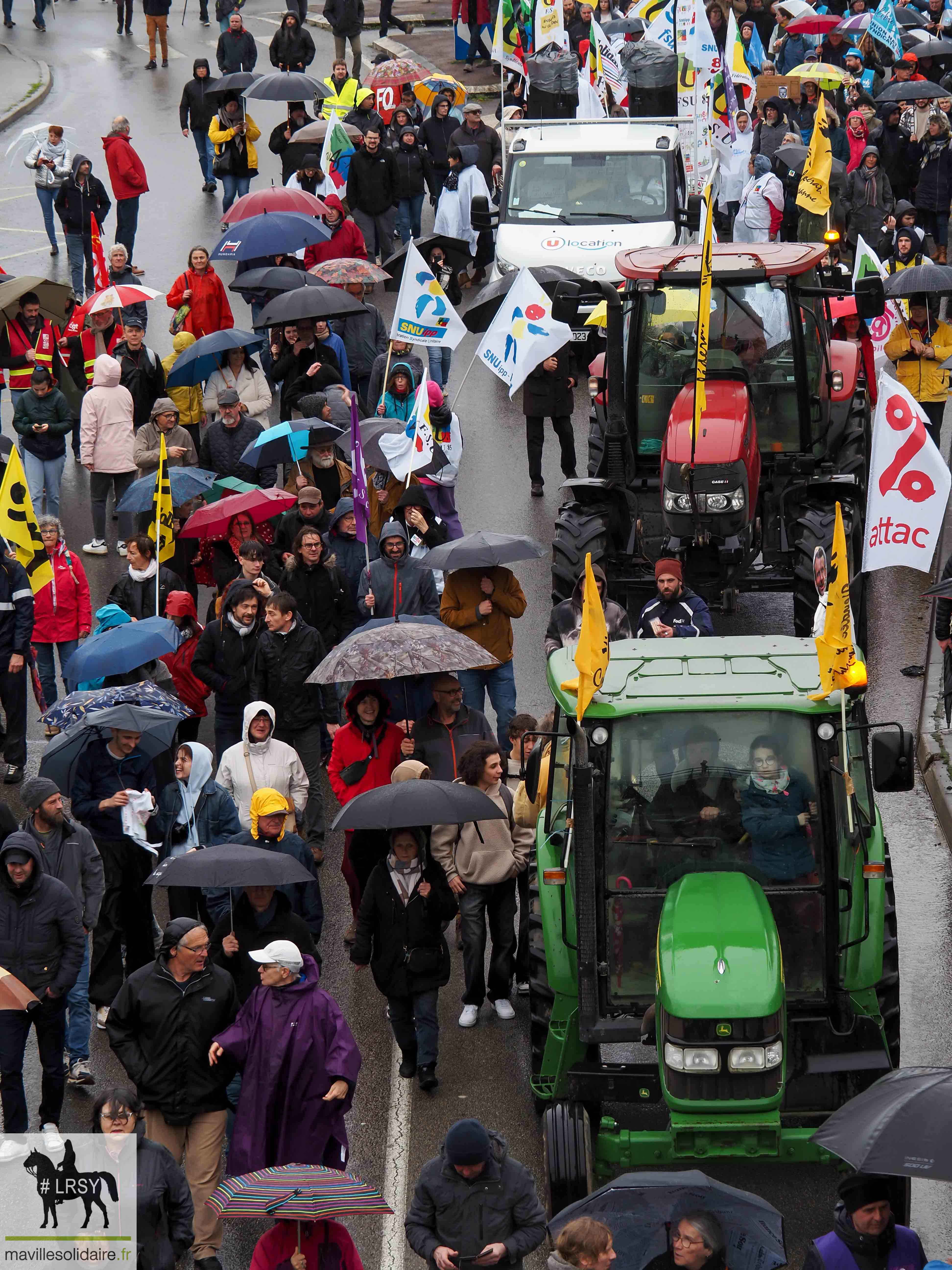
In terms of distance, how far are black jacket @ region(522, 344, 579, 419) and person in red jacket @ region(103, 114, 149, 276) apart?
356 inches

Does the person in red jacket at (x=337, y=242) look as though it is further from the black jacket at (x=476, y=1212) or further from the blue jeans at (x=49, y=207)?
the black jacket at (x=476, y=1212)

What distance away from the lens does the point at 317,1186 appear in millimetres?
7477

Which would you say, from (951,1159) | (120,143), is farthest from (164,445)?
(120,143)

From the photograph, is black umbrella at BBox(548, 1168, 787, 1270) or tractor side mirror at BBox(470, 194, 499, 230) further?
tractor side mirror at BBox(470, 194, 499, 230)

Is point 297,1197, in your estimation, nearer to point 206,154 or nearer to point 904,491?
point 904,491

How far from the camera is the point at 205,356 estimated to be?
17.4 metres

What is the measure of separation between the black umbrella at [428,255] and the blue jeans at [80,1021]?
35.3 ft

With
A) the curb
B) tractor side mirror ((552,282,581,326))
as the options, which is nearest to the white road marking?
tractor side mirror ((552,282,581,326))

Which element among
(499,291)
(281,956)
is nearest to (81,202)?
(499,291)

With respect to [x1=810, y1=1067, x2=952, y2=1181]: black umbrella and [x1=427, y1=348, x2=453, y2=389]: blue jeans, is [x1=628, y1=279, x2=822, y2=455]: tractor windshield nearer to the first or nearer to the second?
[x1=427, y1=348, x2=453, y2=389]: blue jeans

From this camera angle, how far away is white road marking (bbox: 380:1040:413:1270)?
9.17m

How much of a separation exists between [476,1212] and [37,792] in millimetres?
3542

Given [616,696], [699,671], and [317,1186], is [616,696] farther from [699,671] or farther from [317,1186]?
[317,1186]

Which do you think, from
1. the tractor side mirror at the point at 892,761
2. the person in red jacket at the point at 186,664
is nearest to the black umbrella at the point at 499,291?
the person in red jacket at the point at 186,664
